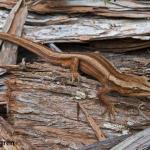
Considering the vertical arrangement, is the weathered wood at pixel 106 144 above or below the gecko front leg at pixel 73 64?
below

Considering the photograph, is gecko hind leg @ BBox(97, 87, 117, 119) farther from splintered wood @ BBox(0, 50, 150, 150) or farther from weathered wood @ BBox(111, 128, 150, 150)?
weathered wood @ BBox(111, 128, 150, 150)

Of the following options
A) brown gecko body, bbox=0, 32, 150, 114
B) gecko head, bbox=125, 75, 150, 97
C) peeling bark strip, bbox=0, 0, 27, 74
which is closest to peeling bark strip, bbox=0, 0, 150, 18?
peeling bark strip, bbox=0, 0, 27, 74

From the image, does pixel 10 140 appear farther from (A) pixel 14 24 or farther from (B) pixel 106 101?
(A) pixel 14 24

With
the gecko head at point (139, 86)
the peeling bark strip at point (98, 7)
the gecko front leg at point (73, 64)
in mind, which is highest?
the peeling bark strip at point (98, 7)

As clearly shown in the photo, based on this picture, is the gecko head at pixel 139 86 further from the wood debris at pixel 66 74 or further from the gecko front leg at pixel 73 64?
the gecko front leg at pixel 73 64

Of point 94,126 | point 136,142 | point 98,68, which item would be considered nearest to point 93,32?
point 98,68

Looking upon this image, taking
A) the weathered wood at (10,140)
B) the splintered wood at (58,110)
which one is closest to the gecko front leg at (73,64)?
the splintered wood at (58,110)

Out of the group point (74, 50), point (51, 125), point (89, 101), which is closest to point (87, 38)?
point (74, 50)

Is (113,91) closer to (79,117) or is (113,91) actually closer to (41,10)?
(79,117)
